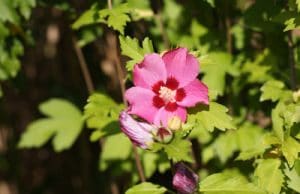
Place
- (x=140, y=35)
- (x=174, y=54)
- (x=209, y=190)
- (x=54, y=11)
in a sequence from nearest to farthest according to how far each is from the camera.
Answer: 1. (x=174, y=54)
2. (x=209, y=190)
3. (x=140, y=35)
4. (x=54, y=11)

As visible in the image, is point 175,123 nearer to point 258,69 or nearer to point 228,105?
point 258,69

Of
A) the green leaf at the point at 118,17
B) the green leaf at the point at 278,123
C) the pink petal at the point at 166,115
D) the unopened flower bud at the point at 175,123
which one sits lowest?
the green leaf at the point at 278,123

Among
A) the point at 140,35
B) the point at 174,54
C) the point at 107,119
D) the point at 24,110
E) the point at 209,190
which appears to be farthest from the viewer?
the point at 24,110

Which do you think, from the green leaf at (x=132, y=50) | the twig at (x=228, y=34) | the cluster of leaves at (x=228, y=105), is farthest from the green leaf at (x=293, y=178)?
the twig at (x=228, y=34)

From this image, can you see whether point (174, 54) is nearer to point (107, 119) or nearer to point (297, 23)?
point (297, 23)

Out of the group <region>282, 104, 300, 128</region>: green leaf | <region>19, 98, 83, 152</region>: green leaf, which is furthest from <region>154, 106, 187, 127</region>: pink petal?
<region>19, 98, 83, 152</region>: green leaf

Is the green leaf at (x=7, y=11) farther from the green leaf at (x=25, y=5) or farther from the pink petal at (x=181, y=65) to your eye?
the pink petal at (x=181, y=65)

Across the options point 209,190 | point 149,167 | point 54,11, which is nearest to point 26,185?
point 54,11
